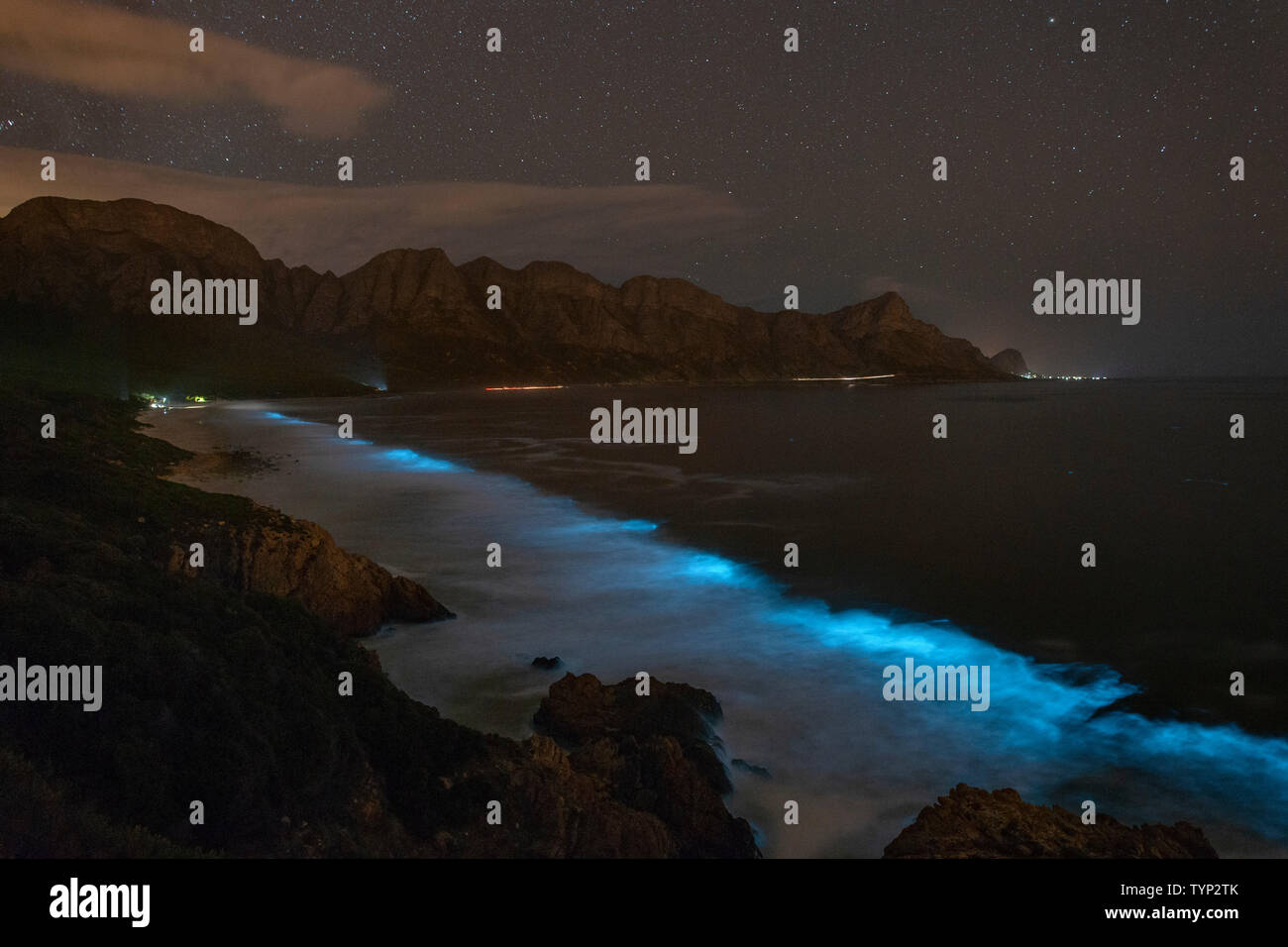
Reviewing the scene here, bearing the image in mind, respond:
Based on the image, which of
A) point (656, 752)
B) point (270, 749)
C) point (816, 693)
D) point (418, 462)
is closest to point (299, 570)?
point (270, 749)

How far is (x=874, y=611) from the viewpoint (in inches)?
926

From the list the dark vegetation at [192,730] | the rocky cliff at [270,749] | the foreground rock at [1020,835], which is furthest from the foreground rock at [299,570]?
the foreground rock at [1020,835]

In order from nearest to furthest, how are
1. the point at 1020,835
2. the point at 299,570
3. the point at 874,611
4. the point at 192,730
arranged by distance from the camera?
the point at 192,730, the point at 1020,835, the point at 299,570, the point at 874,611

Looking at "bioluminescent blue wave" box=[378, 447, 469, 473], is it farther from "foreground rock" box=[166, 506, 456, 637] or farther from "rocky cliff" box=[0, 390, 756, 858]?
"rocky cliff" box=[0, 390, 756, 858]

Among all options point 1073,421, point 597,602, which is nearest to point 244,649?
point 597,602

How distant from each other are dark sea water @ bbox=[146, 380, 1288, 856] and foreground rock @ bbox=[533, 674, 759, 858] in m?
1.07

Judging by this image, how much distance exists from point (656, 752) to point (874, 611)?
14.1 m

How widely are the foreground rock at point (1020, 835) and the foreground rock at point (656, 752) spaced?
2288 mm

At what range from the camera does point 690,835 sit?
401 inches

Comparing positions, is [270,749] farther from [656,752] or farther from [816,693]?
[816,693]

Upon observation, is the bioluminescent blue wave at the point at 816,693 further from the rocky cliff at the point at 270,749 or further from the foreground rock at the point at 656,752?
the rocky cliff at the point at 270,749

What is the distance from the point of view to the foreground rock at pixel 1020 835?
28.4 feet
